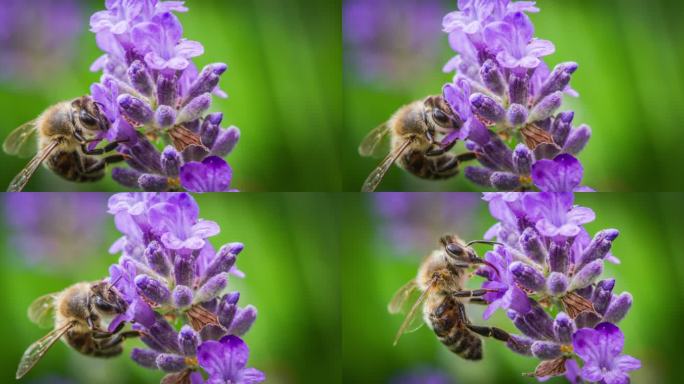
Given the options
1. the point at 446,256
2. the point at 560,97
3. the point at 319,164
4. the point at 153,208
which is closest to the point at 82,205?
the point at 153,208

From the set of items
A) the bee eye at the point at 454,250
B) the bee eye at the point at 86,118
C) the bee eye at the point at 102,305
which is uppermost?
the bee eye at the point at 86,118

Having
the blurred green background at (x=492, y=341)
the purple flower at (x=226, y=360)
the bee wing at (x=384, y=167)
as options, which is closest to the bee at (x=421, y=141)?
the bee wing at (x=384, y=167)

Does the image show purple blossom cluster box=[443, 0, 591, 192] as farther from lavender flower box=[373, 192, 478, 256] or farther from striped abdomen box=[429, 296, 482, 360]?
striped abdomen box=[429, 296, 482, 360]

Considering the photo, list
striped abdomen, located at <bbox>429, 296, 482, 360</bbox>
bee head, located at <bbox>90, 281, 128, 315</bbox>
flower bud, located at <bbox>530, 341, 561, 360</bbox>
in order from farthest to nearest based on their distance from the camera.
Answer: flower bud, located at <bbox>530, 341, 561, 360</bbox>
bee head, located at <bbox>90, 281, 128, 315</bbox>
striped abdomen, located at <bbox>429, 296, 482, 360</bbox>

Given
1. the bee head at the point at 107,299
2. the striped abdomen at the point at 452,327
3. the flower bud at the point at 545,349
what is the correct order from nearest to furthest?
1. the striped abdomen at the point at 452,327
2. the bee head at the point at 107,299
3. the flower bud at the point at 545,349

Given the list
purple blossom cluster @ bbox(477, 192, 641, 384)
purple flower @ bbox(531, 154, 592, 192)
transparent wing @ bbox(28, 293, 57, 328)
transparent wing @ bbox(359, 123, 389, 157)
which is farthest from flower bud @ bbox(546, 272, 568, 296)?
transparent wing @ bbox(28, 293, 57, 328)

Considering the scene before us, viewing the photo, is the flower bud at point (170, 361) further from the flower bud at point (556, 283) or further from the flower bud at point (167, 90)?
the flower bud at point (556, 283)
